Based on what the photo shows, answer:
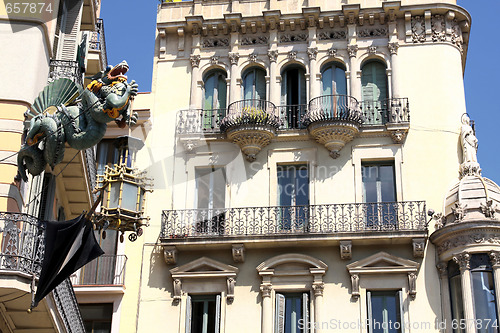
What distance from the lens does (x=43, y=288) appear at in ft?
48.8

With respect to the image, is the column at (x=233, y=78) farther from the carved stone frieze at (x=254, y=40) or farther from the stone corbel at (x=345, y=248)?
the stone corbel at (x=345, y=248)

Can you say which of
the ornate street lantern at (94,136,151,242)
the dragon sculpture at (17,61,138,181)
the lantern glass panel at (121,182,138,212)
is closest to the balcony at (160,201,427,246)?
the ornate street lantern at (94,136,151,242)

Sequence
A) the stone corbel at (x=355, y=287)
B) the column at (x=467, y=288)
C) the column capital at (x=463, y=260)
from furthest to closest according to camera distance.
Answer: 1. the stone corbel at (x=355, y=287)
2. the column capital at (x=463, y=260)
3. the column at (x=467, y=288)

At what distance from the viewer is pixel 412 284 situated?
2416cm

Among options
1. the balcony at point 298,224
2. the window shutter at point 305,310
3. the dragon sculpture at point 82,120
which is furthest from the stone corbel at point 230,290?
the dragon sculpture at point 82,120

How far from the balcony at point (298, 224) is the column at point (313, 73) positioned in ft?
13.4

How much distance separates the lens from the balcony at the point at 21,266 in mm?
14714

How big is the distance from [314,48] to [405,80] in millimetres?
3225

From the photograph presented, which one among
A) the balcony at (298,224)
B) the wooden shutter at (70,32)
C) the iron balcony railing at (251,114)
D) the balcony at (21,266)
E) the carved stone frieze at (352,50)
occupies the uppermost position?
the carved stone frieze at (352,50)

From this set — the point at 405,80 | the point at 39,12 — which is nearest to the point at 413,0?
the point at 405,80

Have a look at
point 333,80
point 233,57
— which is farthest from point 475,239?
point 233,57

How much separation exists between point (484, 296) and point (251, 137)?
28.2 ft

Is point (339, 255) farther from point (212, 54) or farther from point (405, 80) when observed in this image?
point (212, 54)

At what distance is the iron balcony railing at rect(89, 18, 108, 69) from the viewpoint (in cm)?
2467
